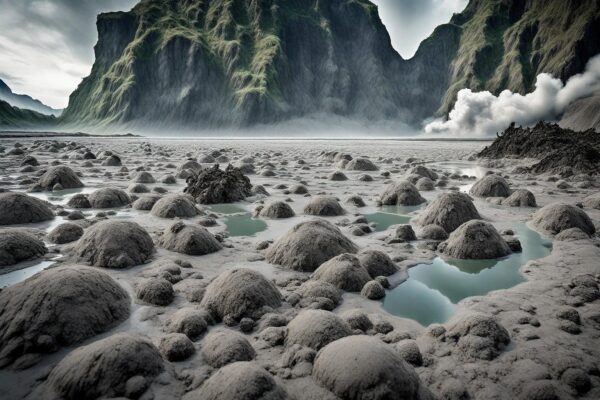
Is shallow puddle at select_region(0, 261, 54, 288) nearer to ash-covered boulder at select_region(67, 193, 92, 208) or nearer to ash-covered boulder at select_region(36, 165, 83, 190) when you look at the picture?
ash-covered boulder at select_region(67, 193, 92, 208)

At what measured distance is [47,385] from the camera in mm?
2799

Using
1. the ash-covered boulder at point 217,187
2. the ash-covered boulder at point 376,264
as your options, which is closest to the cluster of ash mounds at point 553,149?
the ash-covered boulder at point 217,187

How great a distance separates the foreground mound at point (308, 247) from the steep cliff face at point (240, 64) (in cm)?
9332

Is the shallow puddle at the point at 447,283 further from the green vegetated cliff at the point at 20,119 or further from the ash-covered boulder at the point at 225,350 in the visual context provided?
the green vegetated cliff at the point at 20,119

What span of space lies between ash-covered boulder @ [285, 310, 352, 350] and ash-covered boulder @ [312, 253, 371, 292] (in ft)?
3.55

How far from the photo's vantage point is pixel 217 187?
10336 mm

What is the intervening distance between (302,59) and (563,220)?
11233cm

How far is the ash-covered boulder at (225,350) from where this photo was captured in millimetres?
3074

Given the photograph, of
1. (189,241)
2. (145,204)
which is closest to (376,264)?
(189,241)

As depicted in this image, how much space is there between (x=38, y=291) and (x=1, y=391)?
94 centimetres

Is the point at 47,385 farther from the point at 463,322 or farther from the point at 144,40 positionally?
the point at 144,40

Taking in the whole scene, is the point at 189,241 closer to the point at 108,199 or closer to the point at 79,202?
the point at 108,199

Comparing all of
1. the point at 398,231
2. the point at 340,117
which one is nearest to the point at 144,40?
the point at 340,117

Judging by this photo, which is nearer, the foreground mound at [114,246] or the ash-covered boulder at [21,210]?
the foreground mound at [114,246]
